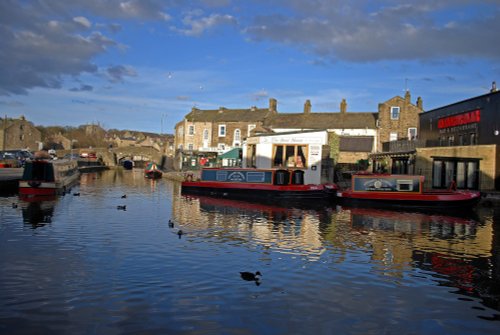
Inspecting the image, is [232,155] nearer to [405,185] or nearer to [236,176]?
[236,176]

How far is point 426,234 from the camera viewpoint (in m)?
17.1

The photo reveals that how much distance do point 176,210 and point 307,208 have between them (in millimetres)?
6797

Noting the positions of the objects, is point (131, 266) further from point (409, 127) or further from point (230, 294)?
point (409, 127)

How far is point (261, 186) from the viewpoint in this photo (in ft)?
94.4

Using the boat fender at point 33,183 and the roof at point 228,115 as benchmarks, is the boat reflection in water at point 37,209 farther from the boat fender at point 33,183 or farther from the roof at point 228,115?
the roof at point 228,115

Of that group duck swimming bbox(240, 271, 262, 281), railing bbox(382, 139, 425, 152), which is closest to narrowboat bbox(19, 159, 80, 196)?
duck swimming bbox(240, 271, 262, 281)

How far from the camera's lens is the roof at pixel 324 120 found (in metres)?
Answer: 54.8

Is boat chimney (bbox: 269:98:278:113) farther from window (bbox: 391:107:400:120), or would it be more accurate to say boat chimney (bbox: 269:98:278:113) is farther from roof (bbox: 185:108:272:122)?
window (bbox: 391:107:400:120)

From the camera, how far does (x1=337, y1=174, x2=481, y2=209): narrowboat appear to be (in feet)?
78.2

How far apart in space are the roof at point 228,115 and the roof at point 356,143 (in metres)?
13.0

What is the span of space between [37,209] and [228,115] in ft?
147

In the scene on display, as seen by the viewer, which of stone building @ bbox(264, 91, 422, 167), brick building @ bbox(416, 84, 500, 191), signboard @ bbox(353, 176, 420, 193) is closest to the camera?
signboard @ bbox(353, 176, 420, 193)

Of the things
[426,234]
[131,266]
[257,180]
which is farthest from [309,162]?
[131,266]

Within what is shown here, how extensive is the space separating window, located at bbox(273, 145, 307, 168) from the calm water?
39.2ft
